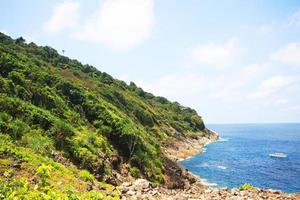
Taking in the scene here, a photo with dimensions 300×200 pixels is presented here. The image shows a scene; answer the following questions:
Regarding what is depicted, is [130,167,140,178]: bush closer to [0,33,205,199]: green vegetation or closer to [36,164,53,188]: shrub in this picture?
[0,33,205,199]: green vegetation

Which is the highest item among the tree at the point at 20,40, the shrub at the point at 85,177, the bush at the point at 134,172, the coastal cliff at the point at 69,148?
the tree at the point at 20,40

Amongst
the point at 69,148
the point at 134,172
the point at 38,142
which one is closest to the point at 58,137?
the point at 69,148

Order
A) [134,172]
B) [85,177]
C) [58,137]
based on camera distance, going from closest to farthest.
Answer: [85,177] < [58,137] < [134,172]

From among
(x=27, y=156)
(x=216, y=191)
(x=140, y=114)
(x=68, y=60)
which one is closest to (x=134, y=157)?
(x=27, y=156)

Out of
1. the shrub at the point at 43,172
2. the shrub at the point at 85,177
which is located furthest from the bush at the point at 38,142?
the shrub at the point at 43,172

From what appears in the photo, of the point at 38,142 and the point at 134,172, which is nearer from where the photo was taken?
the point at 38,142

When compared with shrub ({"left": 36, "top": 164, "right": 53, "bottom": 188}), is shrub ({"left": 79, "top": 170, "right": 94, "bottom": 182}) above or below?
below

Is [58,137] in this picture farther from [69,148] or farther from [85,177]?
[85,177]

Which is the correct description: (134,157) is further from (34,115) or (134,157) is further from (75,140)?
(34,115)

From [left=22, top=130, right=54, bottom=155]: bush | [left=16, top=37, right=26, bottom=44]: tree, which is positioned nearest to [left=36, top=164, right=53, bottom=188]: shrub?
[left=22, top=130, right=54, bottom=155]: bush

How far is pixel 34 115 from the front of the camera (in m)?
34.8

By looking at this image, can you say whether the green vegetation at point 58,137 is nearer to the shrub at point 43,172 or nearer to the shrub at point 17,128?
the shrub at point 17,128

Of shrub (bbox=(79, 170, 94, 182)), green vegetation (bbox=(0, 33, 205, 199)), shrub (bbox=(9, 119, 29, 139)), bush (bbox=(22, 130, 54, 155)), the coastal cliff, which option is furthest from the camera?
shrub (bbox=(9, 119, 29, 139))

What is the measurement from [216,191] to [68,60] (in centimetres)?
11680
